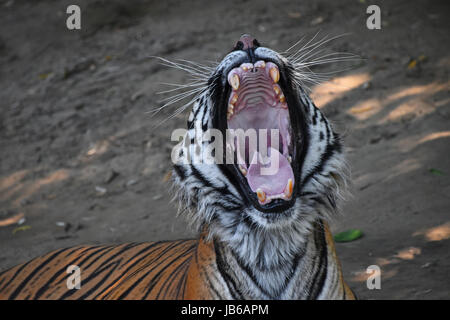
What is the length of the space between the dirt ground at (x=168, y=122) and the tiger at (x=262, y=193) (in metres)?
1.10

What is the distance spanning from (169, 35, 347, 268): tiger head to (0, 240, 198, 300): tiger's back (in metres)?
0.54

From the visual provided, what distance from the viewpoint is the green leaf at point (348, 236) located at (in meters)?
3.62

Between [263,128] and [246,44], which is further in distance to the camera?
[263,128]

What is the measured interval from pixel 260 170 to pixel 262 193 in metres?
0.19

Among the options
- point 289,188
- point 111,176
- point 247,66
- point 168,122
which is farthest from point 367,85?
point 289,188

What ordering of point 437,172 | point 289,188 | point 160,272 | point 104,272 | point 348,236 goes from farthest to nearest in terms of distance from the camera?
point 437,172 → point 348,236 → point 104,272 → point 160,272 → point 289,188

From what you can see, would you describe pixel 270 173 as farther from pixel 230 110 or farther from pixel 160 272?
pixel 160 272

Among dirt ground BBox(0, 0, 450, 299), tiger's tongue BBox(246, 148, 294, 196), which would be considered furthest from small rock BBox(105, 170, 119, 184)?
tiger's tongue BBox(246, 148, 294, 196)

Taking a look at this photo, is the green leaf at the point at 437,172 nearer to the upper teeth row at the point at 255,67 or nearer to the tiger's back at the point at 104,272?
the tiger's back at the point at 104,272

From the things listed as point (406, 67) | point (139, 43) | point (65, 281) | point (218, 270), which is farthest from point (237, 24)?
point (218, 270)

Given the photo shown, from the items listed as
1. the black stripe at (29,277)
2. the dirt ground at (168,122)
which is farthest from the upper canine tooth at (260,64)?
the black stripe at (29,277)

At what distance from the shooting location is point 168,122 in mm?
5676

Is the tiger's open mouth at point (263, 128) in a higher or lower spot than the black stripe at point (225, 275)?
higher

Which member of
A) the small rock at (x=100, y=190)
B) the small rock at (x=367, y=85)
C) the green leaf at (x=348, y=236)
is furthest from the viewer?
the small rock at (x=367, y=85)
